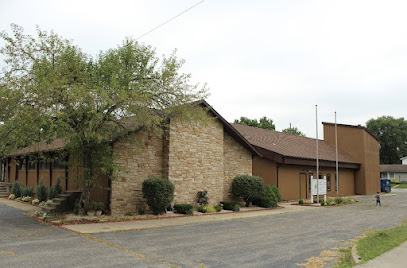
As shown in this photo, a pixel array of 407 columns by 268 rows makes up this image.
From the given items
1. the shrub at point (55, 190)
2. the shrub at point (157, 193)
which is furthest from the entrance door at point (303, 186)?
the shrub at point (55, 190)

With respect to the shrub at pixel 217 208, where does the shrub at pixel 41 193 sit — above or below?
above

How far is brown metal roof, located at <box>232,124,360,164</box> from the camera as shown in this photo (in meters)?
25.2

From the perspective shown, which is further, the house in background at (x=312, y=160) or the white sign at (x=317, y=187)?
the house in background at (x=312, y=160)

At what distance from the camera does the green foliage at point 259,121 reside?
172 feet

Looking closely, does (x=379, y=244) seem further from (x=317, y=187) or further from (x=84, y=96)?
(x=317, y=187)

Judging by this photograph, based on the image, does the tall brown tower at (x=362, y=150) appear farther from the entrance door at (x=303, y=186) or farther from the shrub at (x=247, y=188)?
the shrub at (x=247, y=188)

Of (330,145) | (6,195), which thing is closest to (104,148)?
(6,195)

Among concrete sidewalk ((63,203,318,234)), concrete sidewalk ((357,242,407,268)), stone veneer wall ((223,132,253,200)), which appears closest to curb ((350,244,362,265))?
concrete sidewalk ((357,242,407,268))

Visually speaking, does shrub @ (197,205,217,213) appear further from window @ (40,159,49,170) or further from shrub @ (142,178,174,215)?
window @ (40,159,49,170)

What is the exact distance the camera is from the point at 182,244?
953 cm

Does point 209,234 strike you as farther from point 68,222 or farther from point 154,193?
point 68,222

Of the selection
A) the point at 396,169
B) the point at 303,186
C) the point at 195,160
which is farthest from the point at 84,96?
the point at 396,169

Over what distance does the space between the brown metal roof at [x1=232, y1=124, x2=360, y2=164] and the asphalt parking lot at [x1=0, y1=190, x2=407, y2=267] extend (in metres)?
11.4

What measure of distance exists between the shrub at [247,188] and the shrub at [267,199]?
1.41ft
